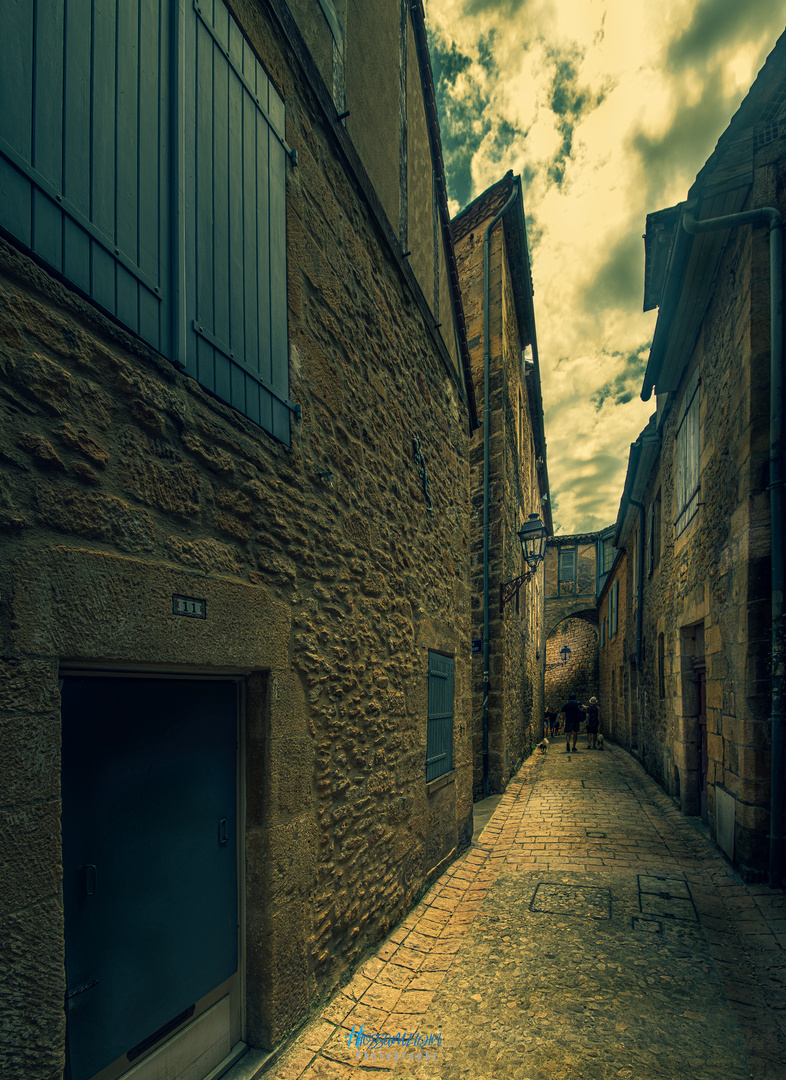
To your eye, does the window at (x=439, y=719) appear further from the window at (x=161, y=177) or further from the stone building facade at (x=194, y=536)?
the window at (x=161, y=177)

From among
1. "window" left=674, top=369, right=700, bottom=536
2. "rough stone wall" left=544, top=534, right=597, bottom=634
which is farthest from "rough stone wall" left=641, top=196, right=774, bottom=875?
"rough stone wall" left=544, top=534, right=597, bottom=634

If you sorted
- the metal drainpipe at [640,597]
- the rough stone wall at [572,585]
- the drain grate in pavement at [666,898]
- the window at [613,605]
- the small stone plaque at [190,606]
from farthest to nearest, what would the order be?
1. the rough stone wall at [572,585]
2. the window at [613,605]
3. the metal drainpipe at [640,597]
4. the drain grate in pavement at [666,898]
5. the small stone plaque at [190,606]

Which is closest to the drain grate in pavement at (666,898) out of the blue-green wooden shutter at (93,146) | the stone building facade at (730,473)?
the stone building facade at (730,473)

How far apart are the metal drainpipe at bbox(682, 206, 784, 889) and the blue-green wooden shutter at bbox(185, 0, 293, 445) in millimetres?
4065

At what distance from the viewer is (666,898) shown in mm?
4359

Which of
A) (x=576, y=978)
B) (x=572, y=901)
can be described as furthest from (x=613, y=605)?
A: (x=576, y=978)

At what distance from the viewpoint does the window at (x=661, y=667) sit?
878 cm

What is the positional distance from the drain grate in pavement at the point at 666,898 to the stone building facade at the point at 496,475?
4.19 m

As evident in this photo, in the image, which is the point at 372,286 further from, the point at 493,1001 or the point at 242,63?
the point at 493,1001

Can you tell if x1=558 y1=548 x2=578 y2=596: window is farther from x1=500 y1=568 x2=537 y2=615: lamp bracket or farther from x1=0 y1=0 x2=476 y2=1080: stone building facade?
x1=0 y1=0 x2=476 y2=1080: stone building facade

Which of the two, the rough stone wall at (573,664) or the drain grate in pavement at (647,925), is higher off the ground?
the drain grate in pavement at (647,925)

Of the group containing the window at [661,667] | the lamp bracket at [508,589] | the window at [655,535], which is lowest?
the window at [661,667]

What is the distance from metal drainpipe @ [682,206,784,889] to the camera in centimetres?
441

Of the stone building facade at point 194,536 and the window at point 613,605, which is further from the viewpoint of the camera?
the window at point 613,605
